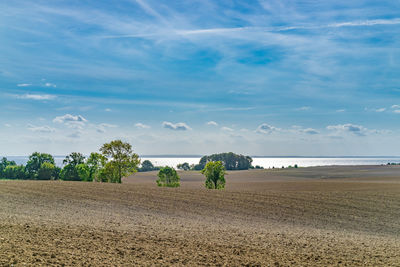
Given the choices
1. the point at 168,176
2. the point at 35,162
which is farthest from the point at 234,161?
the point at 35,162

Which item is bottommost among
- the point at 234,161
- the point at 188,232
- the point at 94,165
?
the point at 188,232

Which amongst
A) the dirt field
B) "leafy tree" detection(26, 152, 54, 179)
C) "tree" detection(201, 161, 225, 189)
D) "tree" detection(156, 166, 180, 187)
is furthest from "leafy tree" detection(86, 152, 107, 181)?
the dirt field

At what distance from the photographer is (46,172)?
80.1 meters

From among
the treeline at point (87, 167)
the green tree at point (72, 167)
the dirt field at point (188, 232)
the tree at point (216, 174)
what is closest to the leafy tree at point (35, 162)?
the treeline at point (87, 167)

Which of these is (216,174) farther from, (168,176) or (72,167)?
(72,167)

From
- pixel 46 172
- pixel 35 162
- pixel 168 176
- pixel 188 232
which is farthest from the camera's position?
pixel 35 162

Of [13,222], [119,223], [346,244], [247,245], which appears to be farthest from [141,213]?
[346,244]

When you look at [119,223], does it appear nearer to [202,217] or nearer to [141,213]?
[141,213]

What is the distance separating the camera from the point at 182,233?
1753cm

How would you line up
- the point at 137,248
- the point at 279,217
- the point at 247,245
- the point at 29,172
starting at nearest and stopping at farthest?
1. the point at 137,248
2. the point at 247,245
3. the point at 279,217
4. the point at 29,172

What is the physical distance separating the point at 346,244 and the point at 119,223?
11.9 m

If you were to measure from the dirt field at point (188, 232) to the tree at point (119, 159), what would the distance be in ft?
101

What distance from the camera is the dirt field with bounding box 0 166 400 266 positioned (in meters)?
12.4

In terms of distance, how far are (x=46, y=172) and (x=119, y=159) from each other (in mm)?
24527
